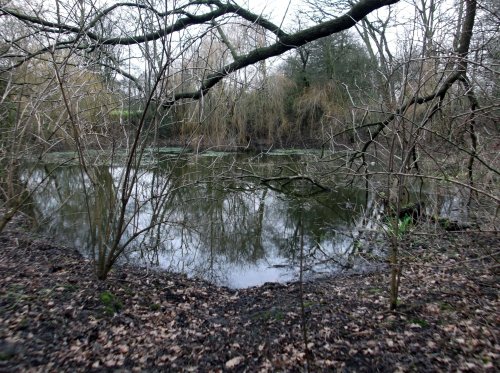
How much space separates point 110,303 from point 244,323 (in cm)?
133

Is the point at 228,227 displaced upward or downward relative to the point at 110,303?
downward

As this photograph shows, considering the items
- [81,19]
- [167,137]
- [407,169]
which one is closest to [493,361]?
[407,169]

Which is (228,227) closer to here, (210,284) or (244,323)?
(210,284)

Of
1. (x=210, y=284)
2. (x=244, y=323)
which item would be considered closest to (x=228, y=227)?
(x=210, y=284)

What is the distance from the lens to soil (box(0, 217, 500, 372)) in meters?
2.67

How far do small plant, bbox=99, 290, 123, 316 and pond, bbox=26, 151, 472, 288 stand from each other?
685mm

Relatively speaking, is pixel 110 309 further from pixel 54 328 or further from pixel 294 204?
pixel 294 204

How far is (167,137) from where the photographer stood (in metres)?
18.2

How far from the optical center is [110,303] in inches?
145

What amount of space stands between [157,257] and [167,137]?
1281cm

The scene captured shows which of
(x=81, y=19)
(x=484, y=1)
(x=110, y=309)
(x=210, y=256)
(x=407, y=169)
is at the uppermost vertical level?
(x=484, y=1)

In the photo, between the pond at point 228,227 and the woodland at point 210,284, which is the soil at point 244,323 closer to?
the woodland at point 210,284

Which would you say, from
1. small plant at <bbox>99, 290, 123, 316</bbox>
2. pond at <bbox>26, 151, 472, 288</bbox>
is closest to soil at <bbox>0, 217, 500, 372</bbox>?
small plant at <bbox>99, 290, 123, 316</bbox>

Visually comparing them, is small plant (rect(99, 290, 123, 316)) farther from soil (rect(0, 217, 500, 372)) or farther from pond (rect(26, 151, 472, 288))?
pond (rect(26, 151, 472, 288))
